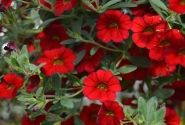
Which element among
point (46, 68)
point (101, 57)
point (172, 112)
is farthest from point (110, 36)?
point (172, 112)

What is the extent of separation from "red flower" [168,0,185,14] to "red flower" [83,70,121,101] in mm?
297

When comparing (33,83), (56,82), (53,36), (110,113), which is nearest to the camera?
(110,113)

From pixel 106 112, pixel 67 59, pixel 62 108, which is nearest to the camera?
pixel 106 112

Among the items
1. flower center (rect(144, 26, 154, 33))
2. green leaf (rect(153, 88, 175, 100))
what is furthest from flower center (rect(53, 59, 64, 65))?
green leaf (rect(153, 88, 175, 100))

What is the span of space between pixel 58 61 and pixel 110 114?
276 millimetres

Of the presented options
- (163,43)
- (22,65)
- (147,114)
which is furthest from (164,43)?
(22,65)

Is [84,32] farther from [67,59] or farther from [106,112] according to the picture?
[106,112]

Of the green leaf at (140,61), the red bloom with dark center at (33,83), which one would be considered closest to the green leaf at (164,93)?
the green leaf at (140,61)

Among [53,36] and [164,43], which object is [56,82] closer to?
[53,36]

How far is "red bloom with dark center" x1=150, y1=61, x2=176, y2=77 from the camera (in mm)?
1707

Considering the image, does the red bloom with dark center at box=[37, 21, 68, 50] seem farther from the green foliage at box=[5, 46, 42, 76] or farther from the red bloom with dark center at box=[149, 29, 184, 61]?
the red bloom with dark center at box=[149, 29, 184, 61]

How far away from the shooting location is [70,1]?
1.75 m

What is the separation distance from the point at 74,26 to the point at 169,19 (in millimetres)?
355

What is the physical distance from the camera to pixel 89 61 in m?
1.83
